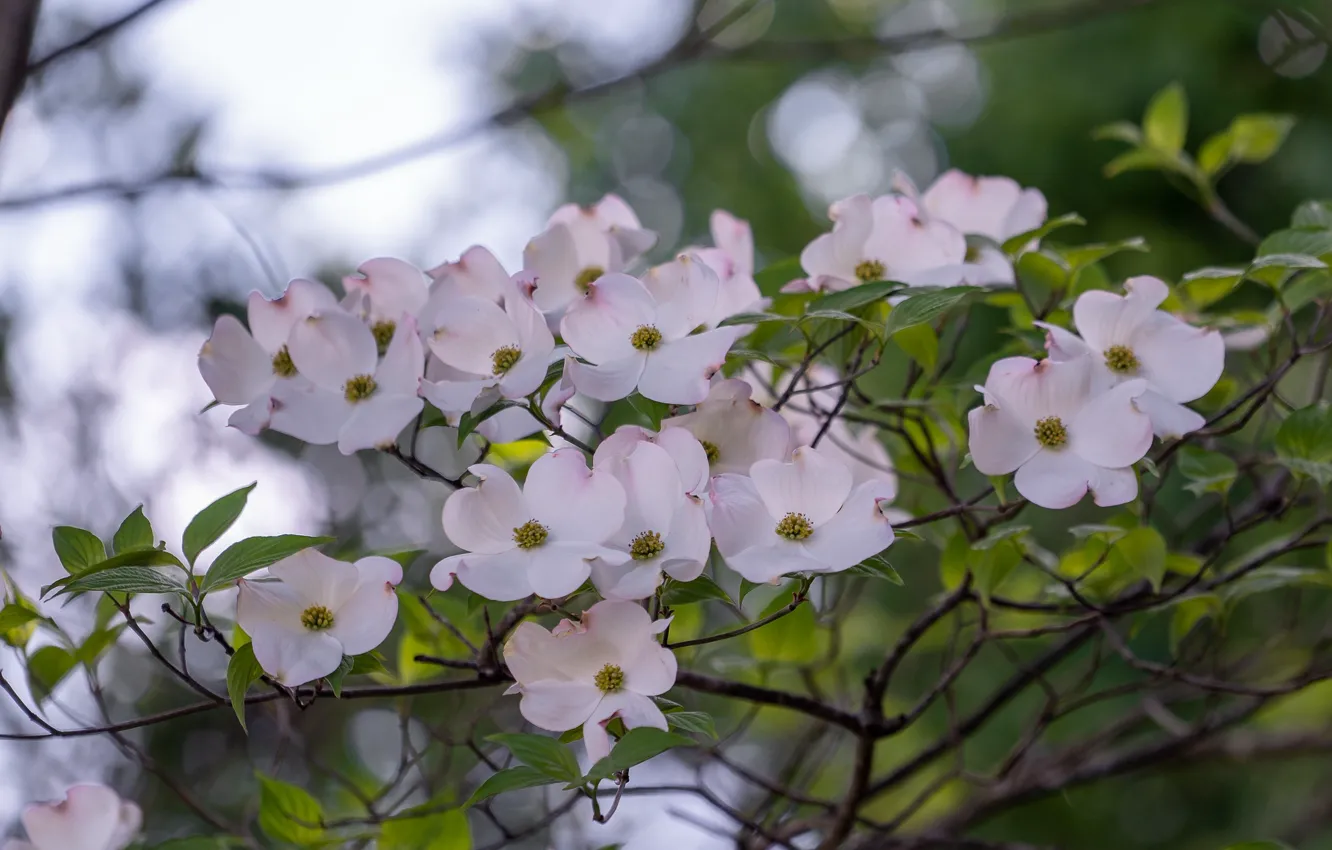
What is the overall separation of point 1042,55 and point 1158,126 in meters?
2.13

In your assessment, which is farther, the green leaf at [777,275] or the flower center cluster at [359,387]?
the green leaf at [777,275]

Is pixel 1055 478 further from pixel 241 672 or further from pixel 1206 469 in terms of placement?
pixel 241 672

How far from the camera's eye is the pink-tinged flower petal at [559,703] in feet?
1.56

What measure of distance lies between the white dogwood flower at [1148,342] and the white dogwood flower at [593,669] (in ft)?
0.82

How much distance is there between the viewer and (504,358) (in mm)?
529

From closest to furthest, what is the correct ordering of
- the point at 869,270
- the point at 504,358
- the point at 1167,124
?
the point at 504,358
the point at 869,270
the point at 1167,124

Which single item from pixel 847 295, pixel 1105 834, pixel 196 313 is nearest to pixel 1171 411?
pixel 847 295

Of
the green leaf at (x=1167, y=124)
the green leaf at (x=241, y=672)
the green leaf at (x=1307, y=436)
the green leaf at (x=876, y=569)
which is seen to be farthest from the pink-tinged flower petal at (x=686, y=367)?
the green leaf at (x=1167, y=124)

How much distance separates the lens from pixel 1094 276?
697mm

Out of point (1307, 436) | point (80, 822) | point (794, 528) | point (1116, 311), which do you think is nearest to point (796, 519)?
point (794, 528)

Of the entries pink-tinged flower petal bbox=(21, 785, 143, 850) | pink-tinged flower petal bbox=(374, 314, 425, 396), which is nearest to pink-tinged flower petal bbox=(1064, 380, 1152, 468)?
pink-tinged flower petal bbox=(374, 314, 425, 396)

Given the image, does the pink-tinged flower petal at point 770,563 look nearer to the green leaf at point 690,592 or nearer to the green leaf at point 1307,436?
the green leaf at point 690,592

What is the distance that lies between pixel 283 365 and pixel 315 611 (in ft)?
0.50

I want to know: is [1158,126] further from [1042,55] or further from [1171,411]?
[1042,55]
